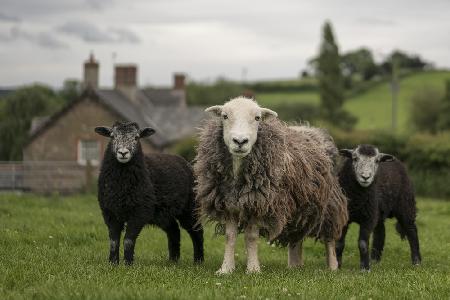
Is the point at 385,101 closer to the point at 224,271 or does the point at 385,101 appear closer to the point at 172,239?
the point at 172,239

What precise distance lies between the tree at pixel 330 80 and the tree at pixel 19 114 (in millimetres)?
23675

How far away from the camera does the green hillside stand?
80.6 meters

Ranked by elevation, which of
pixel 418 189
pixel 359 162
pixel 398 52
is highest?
pixel 398 52

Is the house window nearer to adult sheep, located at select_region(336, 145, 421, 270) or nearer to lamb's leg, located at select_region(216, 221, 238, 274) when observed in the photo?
adult sheep, located at select_region(336, 145, 421, 270)

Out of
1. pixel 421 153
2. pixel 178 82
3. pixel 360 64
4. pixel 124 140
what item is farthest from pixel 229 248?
pixel 360 64

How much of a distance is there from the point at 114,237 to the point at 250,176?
86.5 inches

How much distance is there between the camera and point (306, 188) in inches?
454

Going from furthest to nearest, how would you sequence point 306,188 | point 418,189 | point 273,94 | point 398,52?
1. point 398,52
2. point 273,94
3. point 418,189
4. point 306,188

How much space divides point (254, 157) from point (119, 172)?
6.65ft

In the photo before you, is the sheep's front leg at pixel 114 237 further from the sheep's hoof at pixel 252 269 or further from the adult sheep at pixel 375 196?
the adult sheep at pixel 375 196

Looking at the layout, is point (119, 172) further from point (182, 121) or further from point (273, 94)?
point (273, 94)

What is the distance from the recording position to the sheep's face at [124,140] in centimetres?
1103

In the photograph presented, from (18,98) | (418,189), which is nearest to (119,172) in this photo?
(418,189)

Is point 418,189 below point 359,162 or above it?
below
